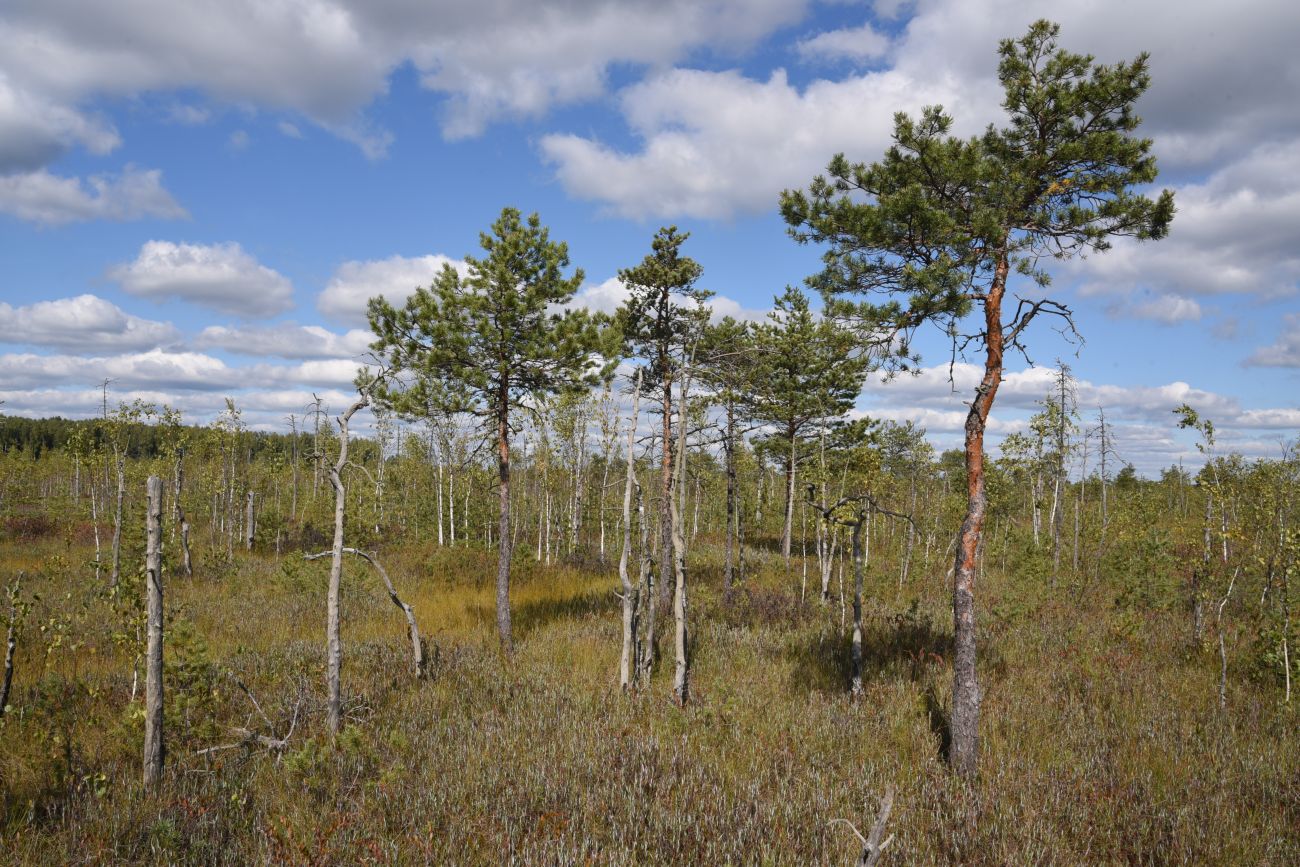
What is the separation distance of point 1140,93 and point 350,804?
35.9 ft

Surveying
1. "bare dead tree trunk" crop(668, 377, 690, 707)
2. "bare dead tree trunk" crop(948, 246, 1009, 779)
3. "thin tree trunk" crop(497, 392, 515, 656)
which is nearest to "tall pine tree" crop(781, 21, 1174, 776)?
"bare dead tree trunk" crop(948, 246, 1009, 779)

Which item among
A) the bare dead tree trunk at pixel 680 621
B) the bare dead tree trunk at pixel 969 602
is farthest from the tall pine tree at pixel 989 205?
the bare dead tree trunk at pixel 680 621

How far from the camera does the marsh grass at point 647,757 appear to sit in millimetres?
5074

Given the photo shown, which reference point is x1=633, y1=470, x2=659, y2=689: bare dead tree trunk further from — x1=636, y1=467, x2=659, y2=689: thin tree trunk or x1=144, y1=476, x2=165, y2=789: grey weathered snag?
x1=144, y1=476, x2=165, y2=789: grey weathered snag

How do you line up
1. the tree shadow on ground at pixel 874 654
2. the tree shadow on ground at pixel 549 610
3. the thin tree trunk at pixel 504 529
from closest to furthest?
the tree shadow on ground at pixel 874 654 → the thin tree trunk at pixel 504 529 → the tree shadow on ground at pixel 549 610

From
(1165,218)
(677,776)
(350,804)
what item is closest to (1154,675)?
(1165,218)

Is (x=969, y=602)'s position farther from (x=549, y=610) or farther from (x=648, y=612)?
(x=549, y=610)

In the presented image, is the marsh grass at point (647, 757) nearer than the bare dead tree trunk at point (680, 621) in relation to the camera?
Yes

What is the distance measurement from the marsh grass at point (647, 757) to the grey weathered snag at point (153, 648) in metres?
0.25

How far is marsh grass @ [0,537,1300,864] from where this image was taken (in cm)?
507

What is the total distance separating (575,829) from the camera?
5.30m

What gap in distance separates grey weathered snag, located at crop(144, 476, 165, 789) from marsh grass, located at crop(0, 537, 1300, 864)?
254 millimetres

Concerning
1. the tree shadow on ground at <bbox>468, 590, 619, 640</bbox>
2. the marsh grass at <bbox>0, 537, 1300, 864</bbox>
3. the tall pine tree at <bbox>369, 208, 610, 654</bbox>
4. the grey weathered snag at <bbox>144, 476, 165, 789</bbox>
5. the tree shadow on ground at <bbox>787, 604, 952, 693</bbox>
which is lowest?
the tree shadow on ground at <bbox>468, 590, 619, 640</bbox>

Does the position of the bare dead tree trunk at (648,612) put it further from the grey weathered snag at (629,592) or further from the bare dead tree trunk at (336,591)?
the bare dead tree trunk at (336,591)
